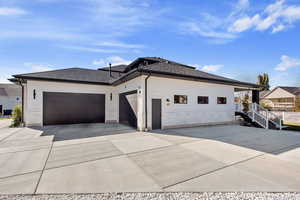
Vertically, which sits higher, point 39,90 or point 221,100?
point 39,90

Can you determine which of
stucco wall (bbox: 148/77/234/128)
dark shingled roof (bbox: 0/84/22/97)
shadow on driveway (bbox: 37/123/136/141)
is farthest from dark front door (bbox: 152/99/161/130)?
dark shingled roof (bbox: 0/84/22/97)

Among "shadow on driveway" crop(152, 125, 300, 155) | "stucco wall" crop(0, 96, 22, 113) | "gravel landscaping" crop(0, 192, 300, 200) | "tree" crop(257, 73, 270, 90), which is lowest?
"shadow on driveway" crop(152, 125, 300, 155)

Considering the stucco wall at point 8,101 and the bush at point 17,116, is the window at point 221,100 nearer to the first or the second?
the bush at point 17,116

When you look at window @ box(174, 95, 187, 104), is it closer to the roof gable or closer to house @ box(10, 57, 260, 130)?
house @ box(10, 57, 260, 130)

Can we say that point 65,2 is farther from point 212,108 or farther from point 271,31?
point 271,31

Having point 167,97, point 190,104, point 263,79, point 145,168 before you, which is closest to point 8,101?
point 167,97

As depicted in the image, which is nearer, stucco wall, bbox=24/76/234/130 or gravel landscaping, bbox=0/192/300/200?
gravel landscaping, bbox=0/192/300/200

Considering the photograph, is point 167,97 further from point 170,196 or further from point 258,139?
point 170,196

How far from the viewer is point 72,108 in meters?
10.2

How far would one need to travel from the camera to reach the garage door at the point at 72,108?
9547 mm

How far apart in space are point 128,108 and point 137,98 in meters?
1.81

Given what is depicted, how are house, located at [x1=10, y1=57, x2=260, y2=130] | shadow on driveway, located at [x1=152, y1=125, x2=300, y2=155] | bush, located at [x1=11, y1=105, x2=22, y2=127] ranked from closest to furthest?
shadow on driveway, located at [x1=152, y1=125, x2=300, y2=155] < house, located at [x1=10, y1=57, x2=260, y2=130] < bush, located at [x1=11, y1=105, x2=22, y2=127]

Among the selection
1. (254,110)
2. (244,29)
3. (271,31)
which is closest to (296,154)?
(254,110)

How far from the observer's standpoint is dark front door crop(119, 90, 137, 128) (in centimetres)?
869
